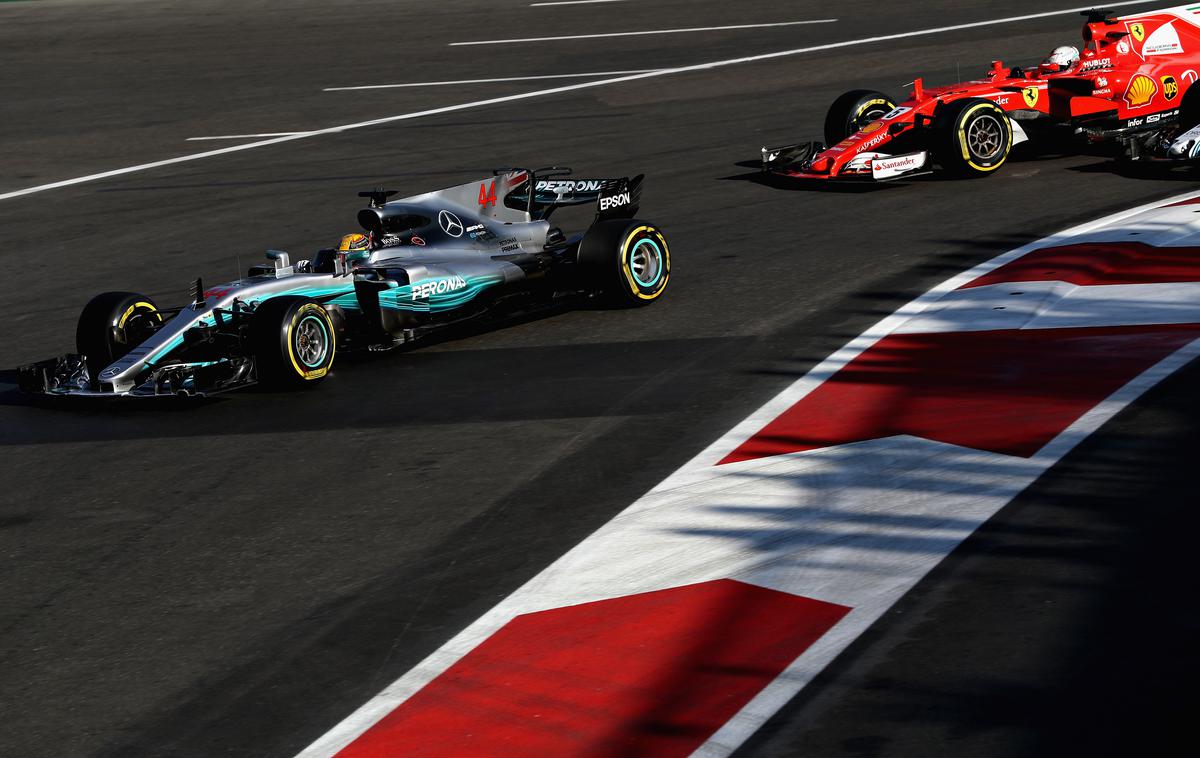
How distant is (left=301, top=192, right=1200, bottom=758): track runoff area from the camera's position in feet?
18.5

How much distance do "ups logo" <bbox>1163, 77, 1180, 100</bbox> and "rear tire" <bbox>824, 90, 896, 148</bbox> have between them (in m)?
2.87

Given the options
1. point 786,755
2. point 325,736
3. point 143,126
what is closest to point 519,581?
point 325,736

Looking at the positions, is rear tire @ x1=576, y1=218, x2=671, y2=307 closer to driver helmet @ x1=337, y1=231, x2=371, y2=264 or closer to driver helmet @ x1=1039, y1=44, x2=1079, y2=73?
driver helmet @ x1=337, y1=231, x2=371, y2=264

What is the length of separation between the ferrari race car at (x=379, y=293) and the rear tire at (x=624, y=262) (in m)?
0.01

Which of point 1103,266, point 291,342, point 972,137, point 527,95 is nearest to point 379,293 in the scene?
point 291,342

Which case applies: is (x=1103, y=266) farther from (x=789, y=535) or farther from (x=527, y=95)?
(x=527, y=95)

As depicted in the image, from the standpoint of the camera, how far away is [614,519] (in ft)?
24.7

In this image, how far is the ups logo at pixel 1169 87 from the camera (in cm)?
1622

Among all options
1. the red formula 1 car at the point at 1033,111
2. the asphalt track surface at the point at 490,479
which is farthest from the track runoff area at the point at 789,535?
the red formula 1 car at the point at 1033,111

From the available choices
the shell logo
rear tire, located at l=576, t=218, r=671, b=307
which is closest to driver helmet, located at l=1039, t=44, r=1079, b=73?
the shell logo

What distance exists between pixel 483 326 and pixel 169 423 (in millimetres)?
2777

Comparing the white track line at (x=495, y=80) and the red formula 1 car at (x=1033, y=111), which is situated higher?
the white track line at (x=495, y=80)

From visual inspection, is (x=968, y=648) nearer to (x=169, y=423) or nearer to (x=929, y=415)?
(x=929, y=415)

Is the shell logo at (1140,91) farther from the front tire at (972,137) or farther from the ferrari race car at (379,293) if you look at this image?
the ferrari race car at (379,293)
